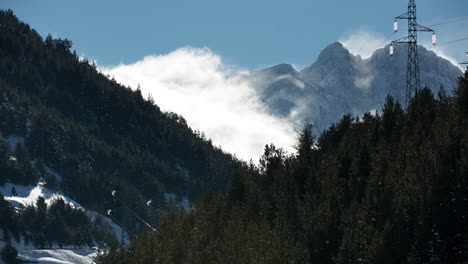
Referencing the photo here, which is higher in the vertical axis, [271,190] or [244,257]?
[271,190]

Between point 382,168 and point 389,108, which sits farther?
point 389,108

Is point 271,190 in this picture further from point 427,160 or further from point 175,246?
point 427,160

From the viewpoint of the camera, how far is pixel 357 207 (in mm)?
47188

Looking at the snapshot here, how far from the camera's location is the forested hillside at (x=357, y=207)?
41.2 metres

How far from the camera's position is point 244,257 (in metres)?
50.6

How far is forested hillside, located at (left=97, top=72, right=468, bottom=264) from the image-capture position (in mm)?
41156

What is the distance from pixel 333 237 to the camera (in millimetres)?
47969

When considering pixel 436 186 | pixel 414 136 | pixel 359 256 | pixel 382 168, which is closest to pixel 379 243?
pixel 359 256

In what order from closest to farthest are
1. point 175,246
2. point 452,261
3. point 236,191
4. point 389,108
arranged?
point 452,261 < point 175,246 < point 389,108 < point 236,191

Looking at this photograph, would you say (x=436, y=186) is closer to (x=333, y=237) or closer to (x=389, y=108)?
(x=333, y=237)

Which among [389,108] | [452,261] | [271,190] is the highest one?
[389,108]

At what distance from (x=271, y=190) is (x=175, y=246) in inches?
528

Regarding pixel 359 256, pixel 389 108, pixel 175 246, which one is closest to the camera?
pixel 359 256

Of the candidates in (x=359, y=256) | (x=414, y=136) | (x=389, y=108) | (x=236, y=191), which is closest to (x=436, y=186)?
(x=359, y=256)
